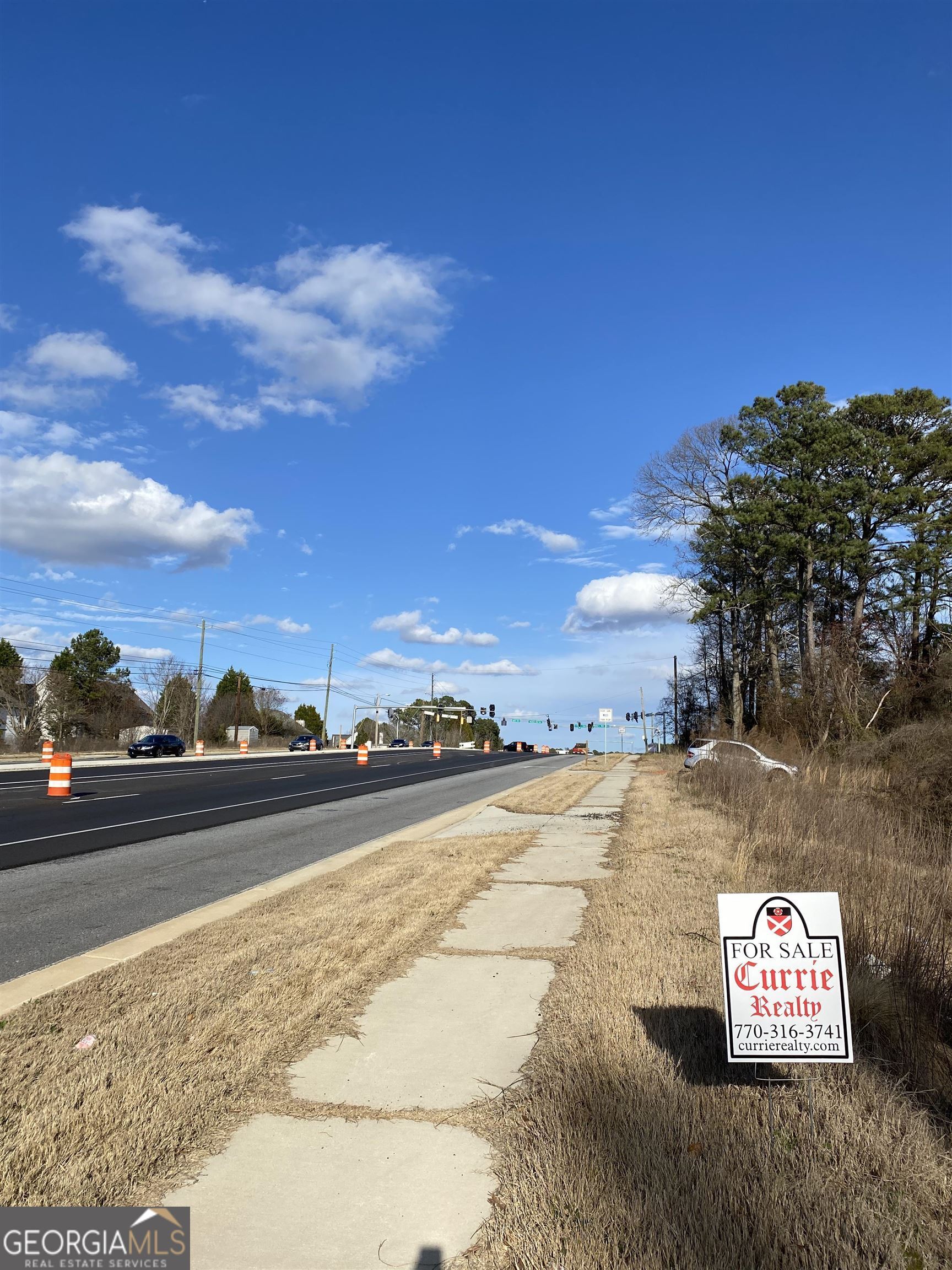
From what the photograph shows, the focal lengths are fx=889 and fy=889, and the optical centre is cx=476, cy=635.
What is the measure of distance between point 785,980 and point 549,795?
67.3 feet

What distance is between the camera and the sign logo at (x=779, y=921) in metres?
3.87

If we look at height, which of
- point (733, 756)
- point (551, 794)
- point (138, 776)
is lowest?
point (551, 794)

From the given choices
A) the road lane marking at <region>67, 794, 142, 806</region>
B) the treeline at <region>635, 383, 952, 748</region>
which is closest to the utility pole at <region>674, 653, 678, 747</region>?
the treeline at <region>635, 383, 952, 748</region>

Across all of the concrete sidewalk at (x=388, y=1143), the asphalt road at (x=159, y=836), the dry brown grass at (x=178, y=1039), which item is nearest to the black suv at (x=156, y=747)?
the asphalt road at (x=159, y=836)

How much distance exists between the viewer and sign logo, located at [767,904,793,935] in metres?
3.87

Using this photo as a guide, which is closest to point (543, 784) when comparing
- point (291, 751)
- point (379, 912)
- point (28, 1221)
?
point (379, 912)

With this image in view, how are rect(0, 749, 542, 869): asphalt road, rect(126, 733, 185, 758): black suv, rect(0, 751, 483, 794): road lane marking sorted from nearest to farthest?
rect(0, 749, 542, 869): asphalt road < rect(0, 751, 483, 794): road lane marking < rect(126, 733, 185, 758): black suv

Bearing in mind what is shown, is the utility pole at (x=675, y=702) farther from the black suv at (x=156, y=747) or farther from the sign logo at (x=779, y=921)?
the sign logo at (x=779, y=921)

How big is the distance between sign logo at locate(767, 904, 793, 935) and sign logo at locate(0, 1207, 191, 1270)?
8.33 feet

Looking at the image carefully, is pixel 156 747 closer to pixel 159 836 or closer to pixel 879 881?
Result: pixel 159 836

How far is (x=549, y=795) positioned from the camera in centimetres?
2411

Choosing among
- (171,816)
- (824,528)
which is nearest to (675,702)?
(824,528)

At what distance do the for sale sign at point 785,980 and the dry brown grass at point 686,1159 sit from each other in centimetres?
29

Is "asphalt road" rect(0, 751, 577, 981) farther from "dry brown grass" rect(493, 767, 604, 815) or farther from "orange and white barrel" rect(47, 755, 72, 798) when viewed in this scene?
"dry brown grass" rect(493, 767, 604, 815)
